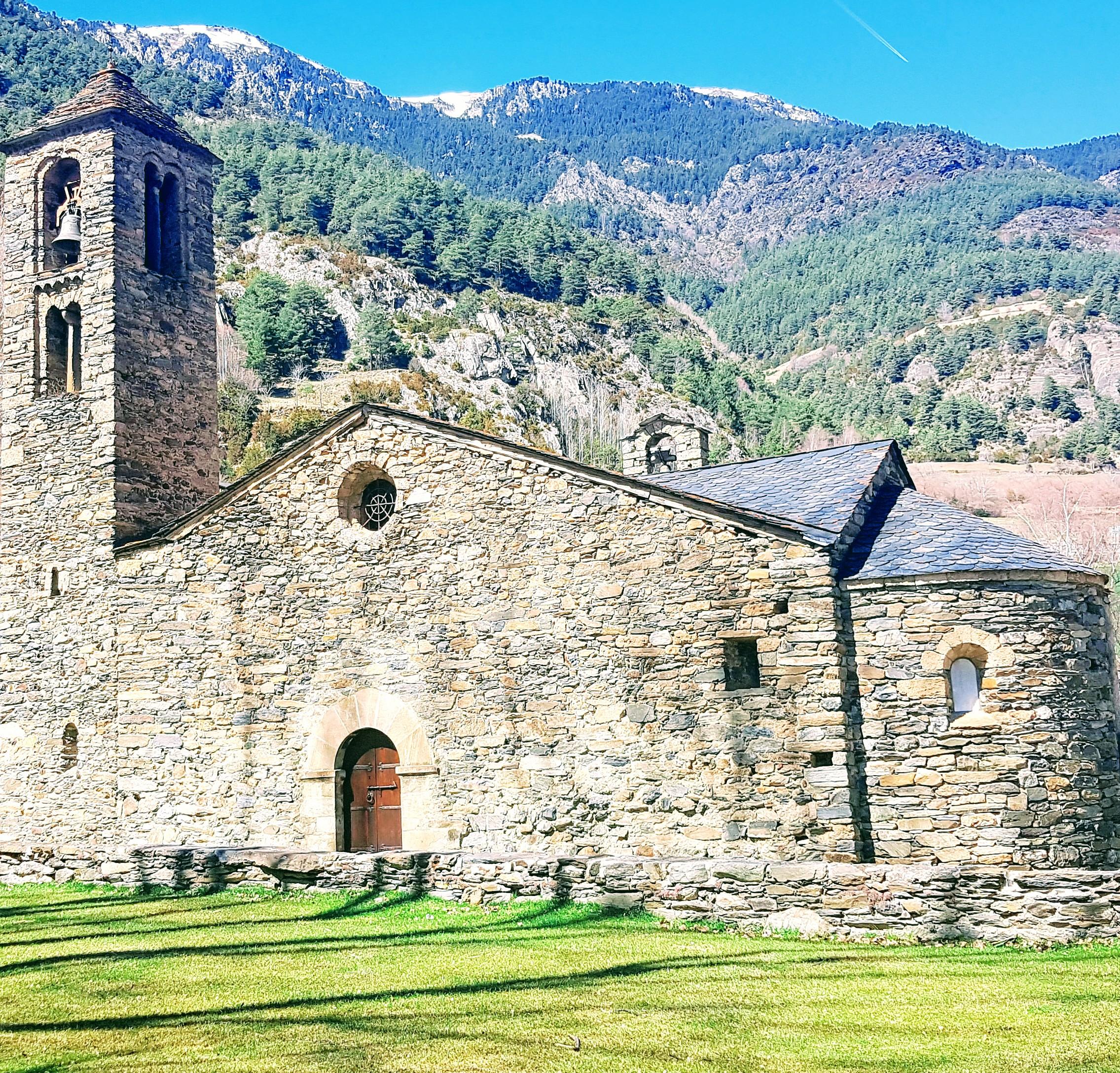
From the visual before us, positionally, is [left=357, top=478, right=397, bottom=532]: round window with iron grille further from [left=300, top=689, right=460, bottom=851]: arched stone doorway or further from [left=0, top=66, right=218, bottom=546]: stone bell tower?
[left=0, top=66, right=218, bottom=546]: stone bell tower

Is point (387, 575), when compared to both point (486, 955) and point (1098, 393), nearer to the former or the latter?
point (486, 955)

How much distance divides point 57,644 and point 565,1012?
1331 centimetres

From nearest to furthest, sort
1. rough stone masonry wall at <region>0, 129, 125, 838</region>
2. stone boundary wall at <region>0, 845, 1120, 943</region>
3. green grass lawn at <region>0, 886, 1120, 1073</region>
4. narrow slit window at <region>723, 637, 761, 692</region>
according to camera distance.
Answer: green grass lawn at <region>0, 886, 1120, 1073</region>, stone boundary wall at <region>0, 845, 1120, 943</region>, narrow slit window at <region>723, 637, 761, 692</region>, rough stone masonry wall at <region>0, 129, 125, 838</region>

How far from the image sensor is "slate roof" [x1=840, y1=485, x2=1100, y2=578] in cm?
1204

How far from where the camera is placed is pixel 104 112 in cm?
1802

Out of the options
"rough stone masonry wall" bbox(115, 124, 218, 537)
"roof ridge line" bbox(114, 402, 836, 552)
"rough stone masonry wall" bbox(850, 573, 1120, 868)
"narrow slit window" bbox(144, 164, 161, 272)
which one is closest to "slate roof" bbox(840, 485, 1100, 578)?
"rough stone masonry wall" bbox(850, 573, 1120, 868)

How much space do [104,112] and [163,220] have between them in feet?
6.52

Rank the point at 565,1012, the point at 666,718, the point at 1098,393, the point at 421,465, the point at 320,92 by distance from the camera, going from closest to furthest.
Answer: the point at 565,1012 → the point at 666,718 → the point at 421,465 → the point at 1098,393 → the point at 320,92

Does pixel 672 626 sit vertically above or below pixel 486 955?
above

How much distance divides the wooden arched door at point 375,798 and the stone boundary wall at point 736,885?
2064 mm

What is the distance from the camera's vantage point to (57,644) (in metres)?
17.5

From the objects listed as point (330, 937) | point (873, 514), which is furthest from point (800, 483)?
point (330, 937)

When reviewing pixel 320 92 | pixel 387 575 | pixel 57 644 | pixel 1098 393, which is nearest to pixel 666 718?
pixel 387 575

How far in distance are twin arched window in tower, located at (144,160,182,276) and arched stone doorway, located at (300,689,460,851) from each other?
29.5ft
